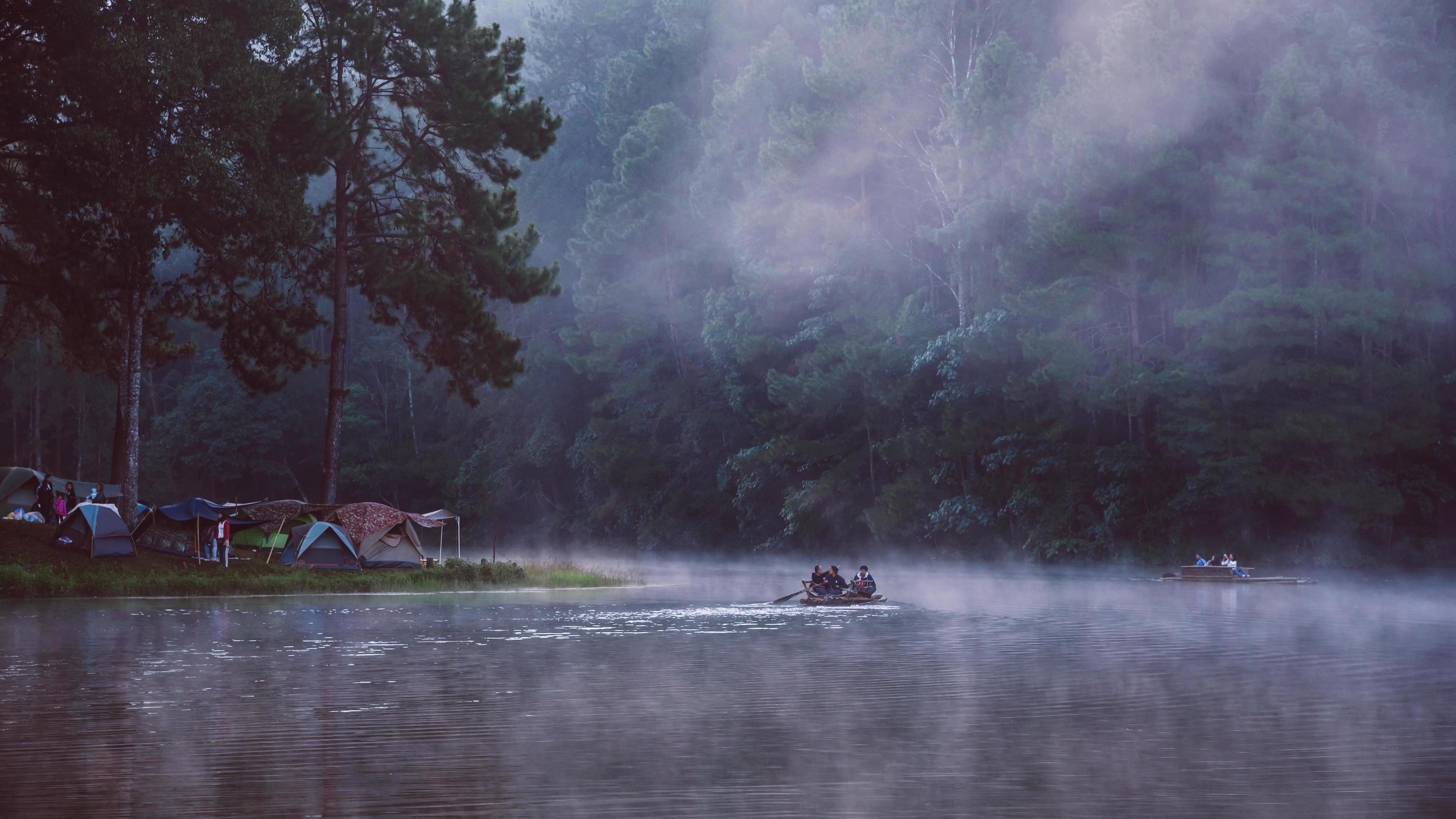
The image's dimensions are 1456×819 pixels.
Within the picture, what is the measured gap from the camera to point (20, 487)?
57.0 m

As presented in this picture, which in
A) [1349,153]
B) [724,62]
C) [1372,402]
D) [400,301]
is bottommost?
[1372,402]

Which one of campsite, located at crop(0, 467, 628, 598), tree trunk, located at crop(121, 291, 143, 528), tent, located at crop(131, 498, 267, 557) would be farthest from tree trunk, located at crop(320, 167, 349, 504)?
tree trunk, located at crop(121, 291, 143, 528)

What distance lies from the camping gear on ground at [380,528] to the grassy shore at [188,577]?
101cm

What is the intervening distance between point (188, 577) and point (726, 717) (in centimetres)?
2604

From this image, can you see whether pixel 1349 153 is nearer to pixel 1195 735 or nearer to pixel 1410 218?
pixel 1410 218

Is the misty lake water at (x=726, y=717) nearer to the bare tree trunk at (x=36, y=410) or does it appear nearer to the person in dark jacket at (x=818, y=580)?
the person in dark jacket at (x=818, y=580)

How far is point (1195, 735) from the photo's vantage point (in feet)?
44.7

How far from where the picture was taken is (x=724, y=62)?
86.1m

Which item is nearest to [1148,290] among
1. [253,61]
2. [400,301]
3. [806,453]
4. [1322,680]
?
[806,453]

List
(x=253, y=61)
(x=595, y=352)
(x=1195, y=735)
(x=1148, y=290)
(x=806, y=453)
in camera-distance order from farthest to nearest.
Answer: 1. (x=595, y=352)
2. (x=806, y=453)
3. (x=1148, y=290)
4. (x=253, y=61)
5. (x=1195, y=735)

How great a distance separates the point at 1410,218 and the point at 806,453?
1163 inches

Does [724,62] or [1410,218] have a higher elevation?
[724,62]

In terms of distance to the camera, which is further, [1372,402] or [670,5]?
[670,5]

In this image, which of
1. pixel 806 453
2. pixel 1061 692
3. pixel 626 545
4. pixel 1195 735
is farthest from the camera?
pixel 626 545
